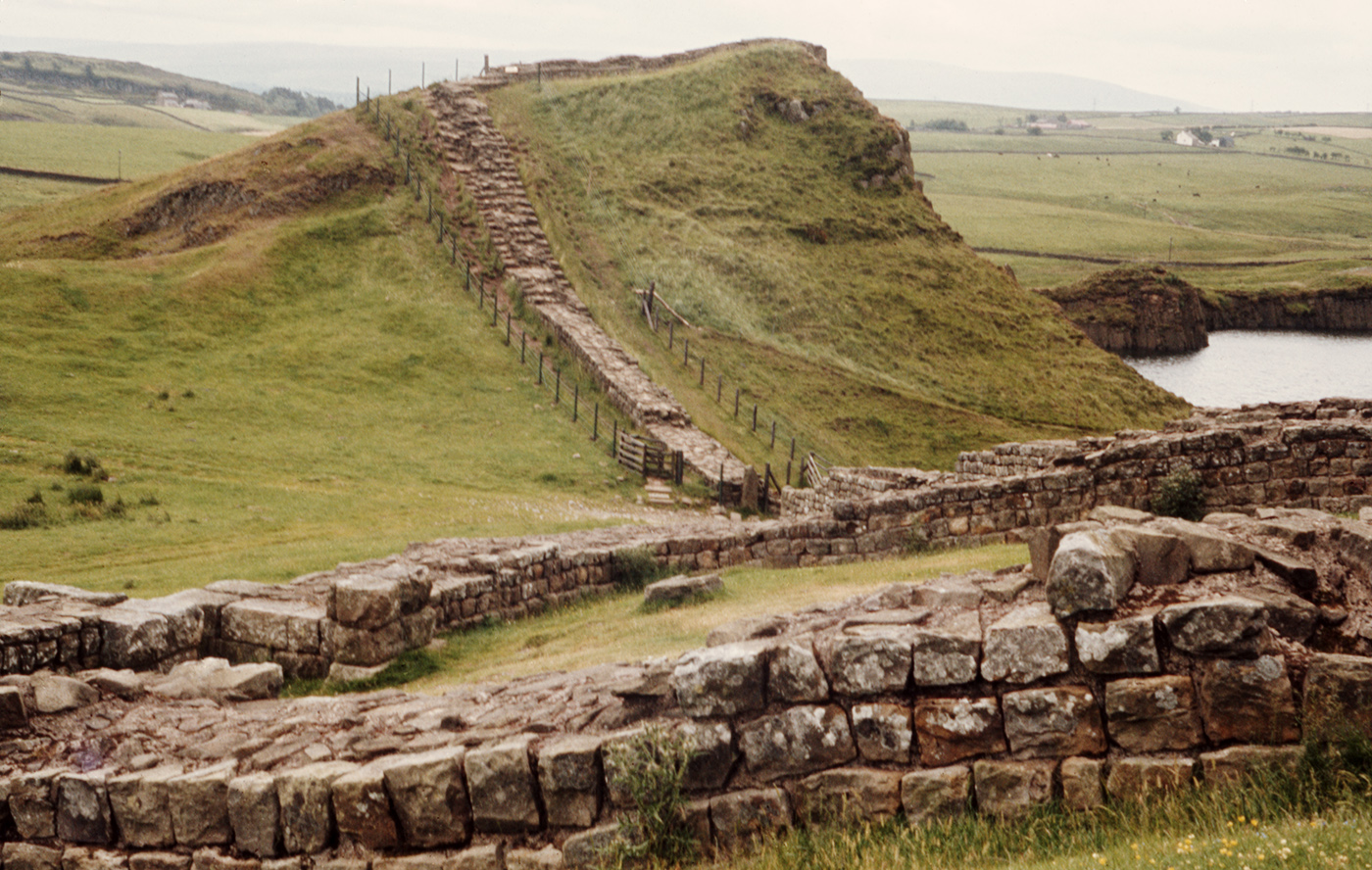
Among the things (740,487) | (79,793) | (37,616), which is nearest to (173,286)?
(740,487)

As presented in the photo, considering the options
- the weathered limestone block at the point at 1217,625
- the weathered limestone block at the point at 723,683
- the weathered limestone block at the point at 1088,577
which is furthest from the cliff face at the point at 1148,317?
the weathered limestone block at the point at 723,683

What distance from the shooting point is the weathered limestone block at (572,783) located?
8.48 meters

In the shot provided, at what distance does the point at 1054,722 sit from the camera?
26.4ft

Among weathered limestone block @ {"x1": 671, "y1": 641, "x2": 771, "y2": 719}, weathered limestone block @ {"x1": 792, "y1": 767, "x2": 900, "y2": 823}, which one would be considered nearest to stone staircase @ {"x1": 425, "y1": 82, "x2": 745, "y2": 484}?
weathered limestone block @ {"x1": 671, "y1": 641, "x2": 771, "y2": 719}

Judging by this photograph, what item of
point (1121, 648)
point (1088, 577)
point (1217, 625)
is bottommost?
point (1121, 648)

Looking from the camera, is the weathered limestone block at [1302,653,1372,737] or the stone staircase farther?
the stone staircase

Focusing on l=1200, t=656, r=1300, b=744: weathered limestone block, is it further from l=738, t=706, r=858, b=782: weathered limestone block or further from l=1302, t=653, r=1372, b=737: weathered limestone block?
l=738, t=706, r=858, b=782: weathered limestone block

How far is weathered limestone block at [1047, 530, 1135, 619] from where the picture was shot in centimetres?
816

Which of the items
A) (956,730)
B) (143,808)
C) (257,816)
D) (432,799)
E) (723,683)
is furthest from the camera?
(143,808)

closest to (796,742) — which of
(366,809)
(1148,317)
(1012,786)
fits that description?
(1012,786)

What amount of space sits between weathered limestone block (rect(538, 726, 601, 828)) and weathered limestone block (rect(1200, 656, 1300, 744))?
15.8 ft

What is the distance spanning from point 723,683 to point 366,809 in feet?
10.7

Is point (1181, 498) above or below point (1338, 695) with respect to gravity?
below

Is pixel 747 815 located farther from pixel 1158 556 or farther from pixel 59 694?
pixel 59 694
